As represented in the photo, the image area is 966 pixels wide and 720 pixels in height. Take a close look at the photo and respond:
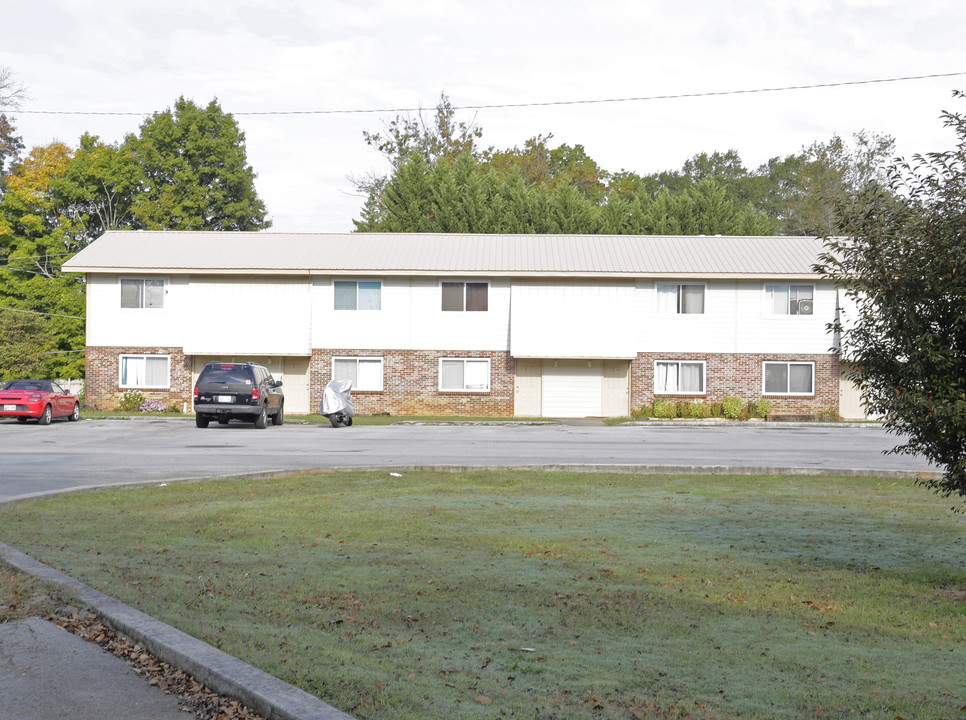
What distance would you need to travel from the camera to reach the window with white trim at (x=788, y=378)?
40.7 m

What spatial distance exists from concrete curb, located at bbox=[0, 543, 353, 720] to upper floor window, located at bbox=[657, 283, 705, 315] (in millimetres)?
35337

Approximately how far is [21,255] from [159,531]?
55.2 m

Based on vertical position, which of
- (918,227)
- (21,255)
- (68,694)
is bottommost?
(68,694)

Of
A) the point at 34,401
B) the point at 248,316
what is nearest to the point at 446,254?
the point at 248,316

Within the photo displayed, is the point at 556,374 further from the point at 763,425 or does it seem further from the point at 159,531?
the point at 159,531

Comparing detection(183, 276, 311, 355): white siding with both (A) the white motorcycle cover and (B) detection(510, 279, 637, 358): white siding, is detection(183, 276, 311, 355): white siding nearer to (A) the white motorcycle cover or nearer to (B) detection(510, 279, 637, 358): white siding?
(A) the white motorcycle cover

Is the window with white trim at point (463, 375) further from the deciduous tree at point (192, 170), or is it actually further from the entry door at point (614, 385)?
the deciduous tree at point (192, 170)

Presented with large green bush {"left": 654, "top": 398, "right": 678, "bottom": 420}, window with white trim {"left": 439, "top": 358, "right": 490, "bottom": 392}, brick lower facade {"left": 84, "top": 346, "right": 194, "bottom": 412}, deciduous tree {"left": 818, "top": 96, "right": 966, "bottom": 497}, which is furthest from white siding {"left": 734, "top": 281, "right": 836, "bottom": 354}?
deciduous tree {"left": 818, "top": 96, "right": 966, "bottom": 497}

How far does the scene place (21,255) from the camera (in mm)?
59906

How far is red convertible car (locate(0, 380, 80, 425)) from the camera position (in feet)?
102

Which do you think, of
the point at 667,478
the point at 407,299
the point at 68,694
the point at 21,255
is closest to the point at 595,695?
the point at 68,694

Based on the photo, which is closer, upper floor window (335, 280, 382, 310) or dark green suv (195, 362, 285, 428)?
dark green suv (195, 362, 285, 428)

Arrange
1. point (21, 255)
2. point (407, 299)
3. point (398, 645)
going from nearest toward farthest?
point (398, 645) < point (407, 299) < point (21, 255)

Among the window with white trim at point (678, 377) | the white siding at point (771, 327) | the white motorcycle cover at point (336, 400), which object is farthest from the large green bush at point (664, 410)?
the white motorcycle cover at point (336, 400)
